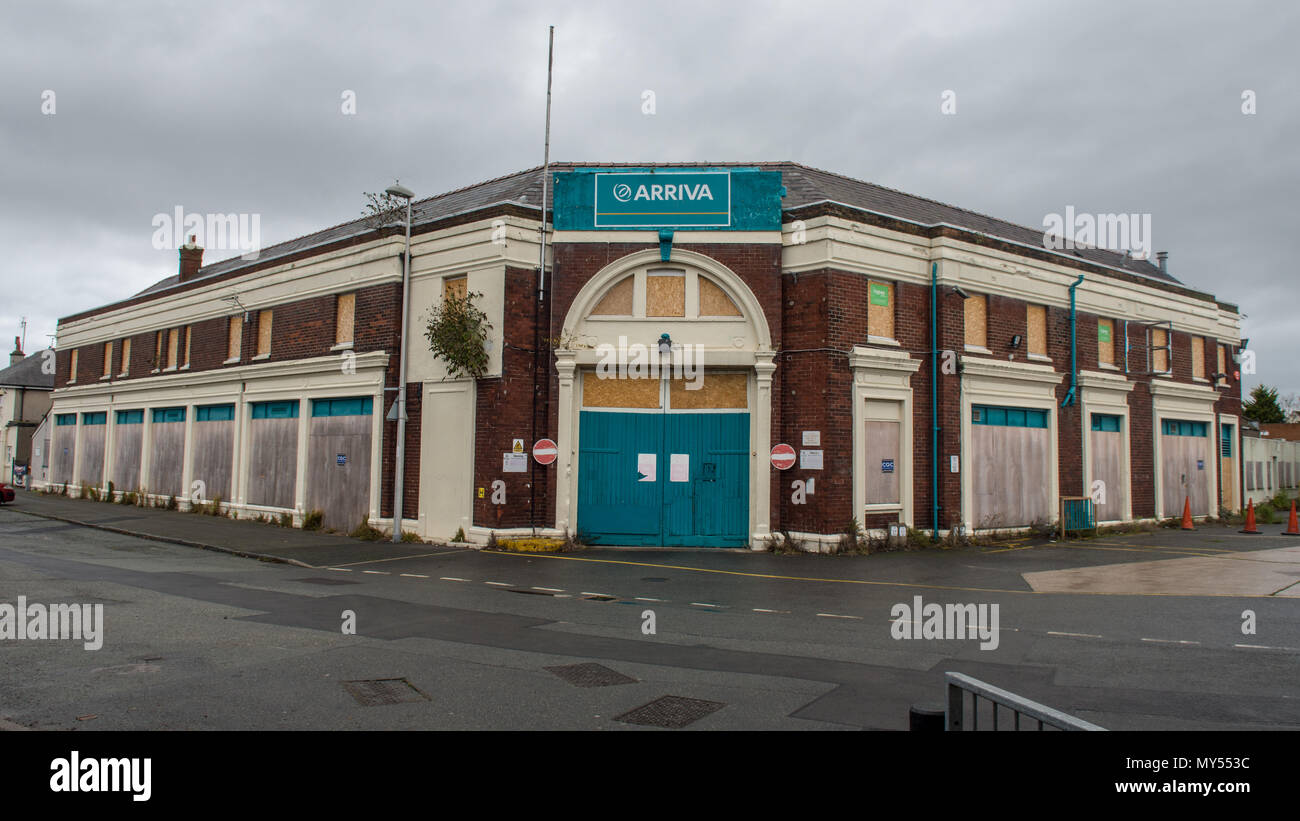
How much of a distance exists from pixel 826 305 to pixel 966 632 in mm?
9313

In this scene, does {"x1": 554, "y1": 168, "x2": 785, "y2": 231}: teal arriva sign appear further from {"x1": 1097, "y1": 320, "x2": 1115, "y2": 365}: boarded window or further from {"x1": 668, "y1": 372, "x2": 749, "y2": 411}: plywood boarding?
{"x1": 1097, "y1": 320, "x2": 1115, "y2": 365}: boarded window

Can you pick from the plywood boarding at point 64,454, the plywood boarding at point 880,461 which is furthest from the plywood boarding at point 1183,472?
the plywood boarding at point 64,454

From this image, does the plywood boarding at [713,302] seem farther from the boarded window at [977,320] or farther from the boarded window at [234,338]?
the boarded window at [234,338]

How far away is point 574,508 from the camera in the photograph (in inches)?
712

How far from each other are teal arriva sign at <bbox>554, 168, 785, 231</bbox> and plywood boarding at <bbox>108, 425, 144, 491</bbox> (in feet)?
66.4

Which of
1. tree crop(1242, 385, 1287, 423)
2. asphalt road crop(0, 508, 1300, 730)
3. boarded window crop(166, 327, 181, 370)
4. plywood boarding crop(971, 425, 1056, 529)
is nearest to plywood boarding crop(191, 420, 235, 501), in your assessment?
boarded window crop(166, 327, 181, 370)

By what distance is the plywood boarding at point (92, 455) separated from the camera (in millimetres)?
31688

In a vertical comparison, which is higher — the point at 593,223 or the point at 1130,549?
the point at 593,223

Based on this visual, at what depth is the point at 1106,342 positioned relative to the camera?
76.4 feet

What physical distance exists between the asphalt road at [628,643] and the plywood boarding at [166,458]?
38.0 feet

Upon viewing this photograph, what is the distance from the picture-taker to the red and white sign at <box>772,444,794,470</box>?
17.4 meters

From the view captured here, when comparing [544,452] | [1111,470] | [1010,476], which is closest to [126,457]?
[544,452]
